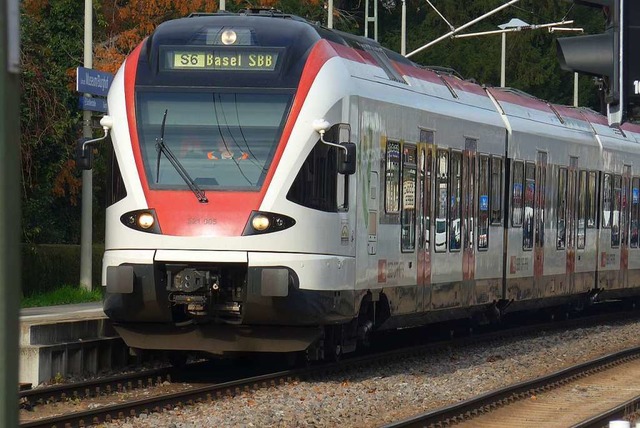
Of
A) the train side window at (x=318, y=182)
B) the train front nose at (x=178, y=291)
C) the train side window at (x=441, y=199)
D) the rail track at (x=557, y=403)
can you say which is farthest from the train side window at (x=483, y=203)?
the train front nose at (x=178, y=291)

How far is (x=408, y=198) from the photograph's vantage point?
1828 centimetres

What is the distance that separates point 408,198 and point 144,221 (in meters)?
4.13

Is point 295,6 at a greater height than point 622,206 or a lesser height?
greater

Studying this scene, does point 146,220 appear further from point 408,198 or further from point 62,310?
point 62,310

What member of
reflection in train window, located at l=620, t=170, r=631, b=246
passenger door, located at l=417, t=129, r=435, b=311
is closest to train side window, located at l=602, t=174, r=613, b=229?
reflection in train window, located at l=620, t=170, r=631, b=246

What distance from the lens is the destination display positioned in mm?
15656

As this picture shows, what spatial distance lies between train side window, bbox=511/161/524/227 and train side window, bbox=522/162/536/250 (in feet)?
0.83

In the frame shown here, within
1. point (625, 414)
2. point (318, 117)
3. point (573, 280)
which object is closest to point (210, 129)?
point (318, 117)

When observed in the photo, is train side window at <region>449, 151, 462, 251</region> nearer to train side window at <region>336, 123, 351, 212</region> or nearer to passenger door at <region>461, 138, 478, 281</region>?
passenger door at <region>461, 138, 478, 281</region>

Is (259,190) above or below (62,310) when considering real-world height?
above

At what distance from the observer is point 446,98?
20109 mm

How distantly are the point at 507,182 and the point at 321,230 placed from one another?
7.71 m

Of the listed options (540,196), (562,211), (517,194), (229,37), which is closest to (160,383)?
(229,37)

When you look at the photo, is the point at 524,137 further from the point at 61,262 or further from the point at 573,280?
the point at 61,262
